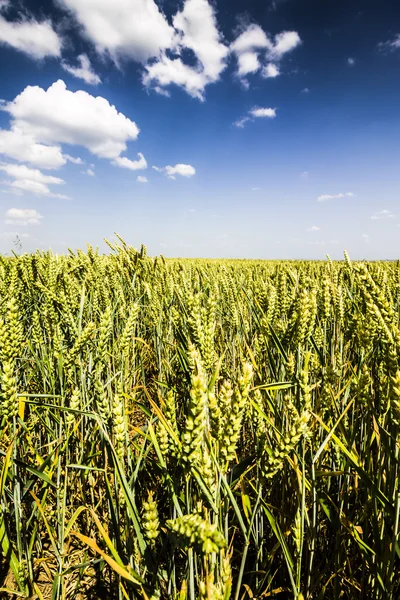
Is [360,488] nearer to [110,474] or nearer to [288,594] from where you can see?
[288,594]

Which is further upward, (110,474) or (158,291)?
(158,291)

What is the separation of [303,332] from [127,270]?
2.33 metres

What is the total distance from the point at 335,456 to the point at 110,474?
3.54 feet

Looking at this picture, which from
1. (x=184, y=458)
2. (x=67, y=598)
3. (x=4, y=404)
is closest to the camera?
(x=184, y=458)

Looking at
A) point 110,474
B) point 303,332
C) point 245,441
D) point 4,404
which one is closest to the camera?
point 4,404

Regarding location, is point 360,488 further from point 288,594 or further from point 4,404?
point 4,404

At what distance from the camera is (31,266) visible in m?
2.66

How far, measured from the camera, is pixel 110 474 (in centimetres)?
162

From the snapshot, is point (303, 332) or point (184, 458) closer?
point (184, 458)

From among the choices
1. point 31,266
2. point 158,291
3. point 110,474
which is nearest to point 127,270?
point 158,291

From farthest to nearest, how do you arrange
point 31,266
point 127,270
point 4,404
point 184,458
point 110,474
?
point 127,270 → point 31,266 → point 110,474 → point 4,404 → point 184,458

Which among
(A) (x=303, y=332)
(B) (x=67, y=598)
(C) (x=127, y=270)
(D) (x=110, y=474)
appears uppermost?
(C) (x=127, y=270)

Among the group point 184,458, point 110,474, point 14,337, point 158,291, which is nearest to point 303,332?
point 184,458

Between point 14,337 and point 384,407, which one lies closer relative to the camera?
point 14,337
